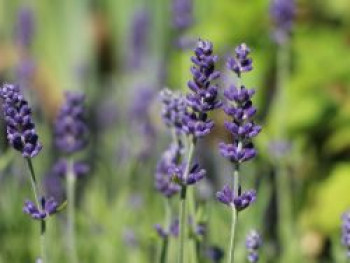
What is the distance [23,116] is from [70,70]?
480cm

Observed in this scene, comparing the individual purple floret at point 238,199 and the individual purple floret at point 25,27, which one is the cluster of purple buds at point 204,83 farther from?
the individual purple floret at point 25,27

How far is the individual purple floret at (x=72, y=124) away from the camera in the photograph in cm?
307

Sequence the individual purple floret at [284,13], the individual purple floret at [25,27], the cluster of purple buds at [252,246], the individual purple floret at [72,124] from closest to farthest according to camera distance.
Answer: the cluster of purple buds at [252,246] < the individual purple floret at [72,124] < the individual purple floret at [284,13] < the individual purple floret at [25,27]

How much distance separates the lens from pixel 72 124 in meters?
3.13

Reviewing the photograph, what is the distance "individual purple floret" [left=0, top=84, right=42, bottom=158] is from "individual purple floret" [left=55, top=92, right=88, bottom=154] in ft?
2.75

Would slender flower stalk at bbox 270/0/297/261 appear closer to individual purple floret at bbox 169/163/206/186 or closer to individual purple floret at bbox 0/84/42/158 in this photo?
individual purple floret at bbox 169/163/206/186

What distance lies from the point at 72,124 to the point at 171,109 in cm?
44

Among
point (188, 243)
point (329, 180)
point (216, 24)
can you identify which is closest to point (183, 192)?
point (188, 243)

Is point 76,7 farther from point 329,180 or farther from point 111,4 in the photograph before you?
point 329,180

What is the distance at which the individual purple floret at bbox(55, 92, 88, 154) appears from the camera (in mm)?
3072

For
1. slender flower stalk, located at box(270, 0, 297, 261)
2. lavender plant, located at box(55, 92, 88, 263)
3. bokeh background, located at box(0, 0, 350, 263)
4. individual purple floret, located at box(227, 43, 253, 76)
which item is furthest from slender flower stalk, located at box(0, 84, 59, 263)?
slender flower stalk, located at box(270, 0, 297, 261)

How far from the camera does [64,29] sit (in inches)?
287

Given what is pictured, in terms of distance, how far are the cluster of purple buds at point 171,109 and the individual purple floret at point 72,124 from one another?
35 centimetres

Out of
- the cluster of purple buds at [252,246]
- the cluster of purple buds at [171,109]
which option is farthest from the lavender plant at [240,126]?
the cluster of purple buds at [171,109]
